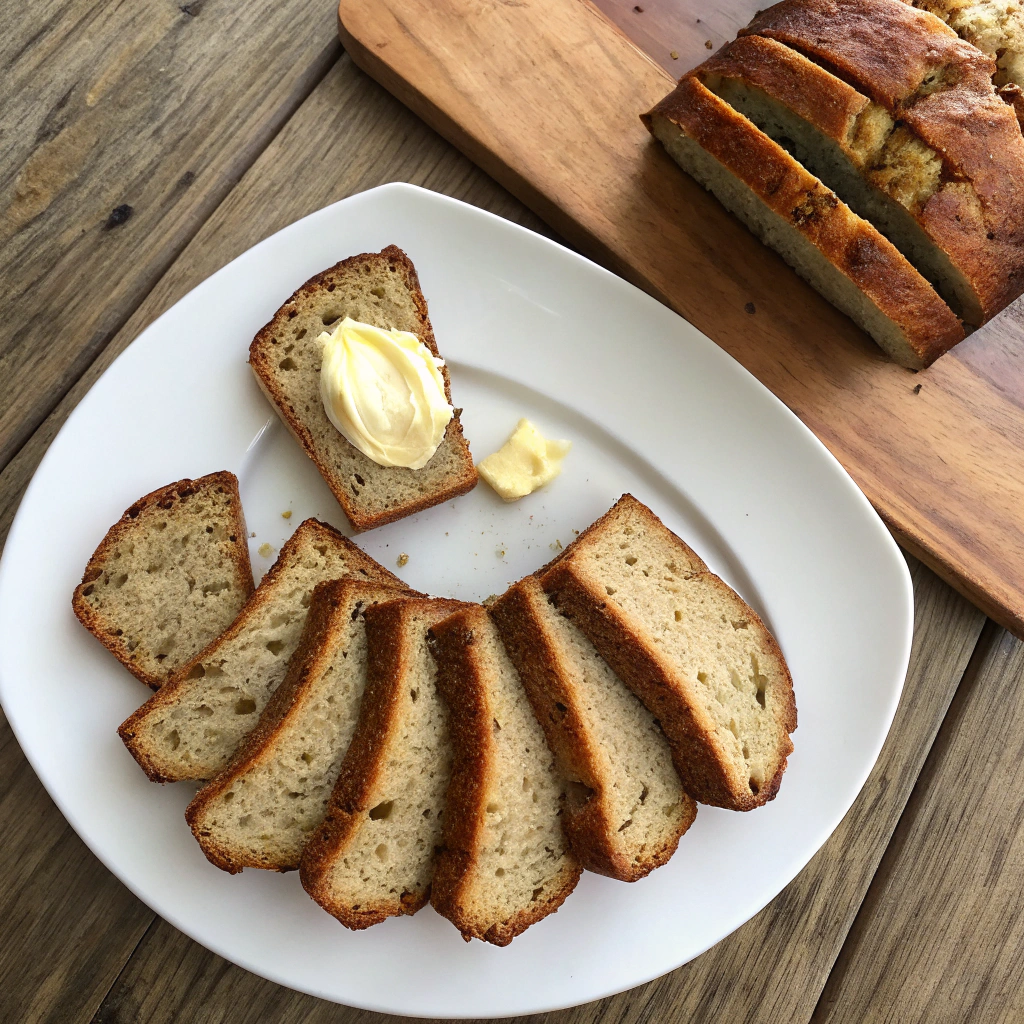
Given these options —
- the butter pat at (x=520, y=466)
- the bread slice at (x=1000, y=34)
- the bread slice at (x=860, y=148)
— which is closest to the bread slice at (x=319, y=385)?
the butter pat at (x=520, y=466)

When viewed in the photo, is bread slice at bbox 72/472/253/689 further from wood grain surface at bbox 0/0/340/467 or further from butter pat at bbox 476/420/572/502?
butter pat at bbox 476/420/572/502

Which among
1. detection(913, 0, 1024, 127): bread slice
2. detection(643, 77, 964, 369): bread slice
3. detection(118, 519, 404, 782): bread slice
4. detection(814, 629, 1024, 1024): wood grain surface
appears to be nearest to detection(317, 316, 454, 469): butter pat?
detection(118, 519, 404, 782): bread slice

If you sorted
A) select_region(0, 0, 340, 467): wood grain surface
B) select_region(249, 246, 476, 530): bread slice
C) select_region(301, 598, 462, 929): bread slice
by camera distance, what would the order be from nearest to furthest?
select_region(301, 598, 462, 929): bread slice → select_region(249, 246, 476, 530): bread slice → select_region(0, 0, 340, 467): wood grain surface

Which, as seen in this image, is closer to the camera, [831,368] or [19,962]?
[19,962]

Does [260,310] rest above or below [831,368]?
above

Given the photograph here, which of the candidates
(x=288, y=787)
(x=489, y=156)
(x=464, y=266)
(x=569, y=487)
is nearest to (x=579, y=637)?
(x=569, y=487)

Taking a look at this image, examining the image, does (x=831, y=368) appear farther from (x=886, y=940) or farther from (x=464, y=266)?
(x=886, y=940)
